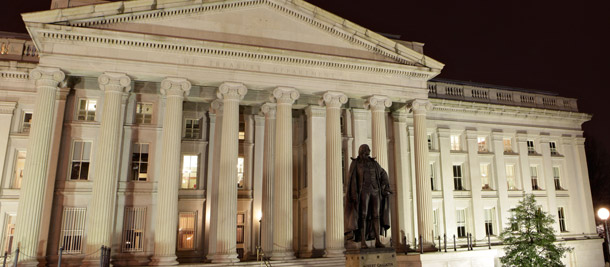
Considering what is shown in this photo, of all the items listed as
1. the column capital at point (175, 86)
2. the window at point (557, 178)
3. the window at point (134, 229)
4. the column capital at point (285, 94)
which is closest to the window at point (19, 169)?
the window at point (134, 229)

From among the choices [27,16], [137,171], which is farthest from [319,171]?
[27,16]

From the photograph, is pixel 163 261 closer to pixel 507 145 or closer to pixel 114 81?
pixel 114 81

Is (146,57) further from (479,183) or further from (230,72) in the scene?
(479,183)

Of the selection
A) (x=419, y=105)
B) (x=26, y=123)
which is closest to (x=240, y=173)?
(x=419, y=105)

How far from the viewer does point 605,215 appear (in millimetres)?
17312

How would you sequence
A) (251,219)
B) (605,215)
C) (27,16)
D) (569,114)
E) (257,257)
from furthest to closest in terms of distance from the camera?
(569,114) < (251,219) < (257,257) < (27,16) < (605,215)

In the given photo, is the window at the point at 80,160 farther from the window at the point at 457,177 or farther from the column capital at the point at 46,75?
the window at the point at 457,177

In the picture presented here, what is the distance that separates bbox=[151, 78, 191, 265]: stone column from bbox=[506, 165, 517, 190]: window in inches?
1013

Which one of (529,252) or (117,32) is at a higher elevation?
(117,32)

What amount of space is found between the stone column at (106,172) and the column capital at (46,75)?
6.45 feet

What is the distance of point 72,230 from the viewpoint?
23391mm

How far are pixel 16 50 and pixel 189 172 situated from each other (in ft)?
38.9

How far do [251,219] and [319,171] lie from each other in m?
5.10

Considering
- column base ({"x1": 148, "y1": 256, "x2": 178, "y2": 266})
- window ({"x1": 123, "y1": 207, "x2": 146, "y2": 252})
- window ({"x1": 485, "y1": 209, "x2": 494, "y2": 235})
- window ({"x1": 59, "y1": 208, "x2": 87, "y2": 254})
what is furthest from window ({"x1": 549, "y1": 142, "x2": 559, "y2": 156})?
window ({"x1": 59, "y1": 208, "x2": 87, "y2": 254})
